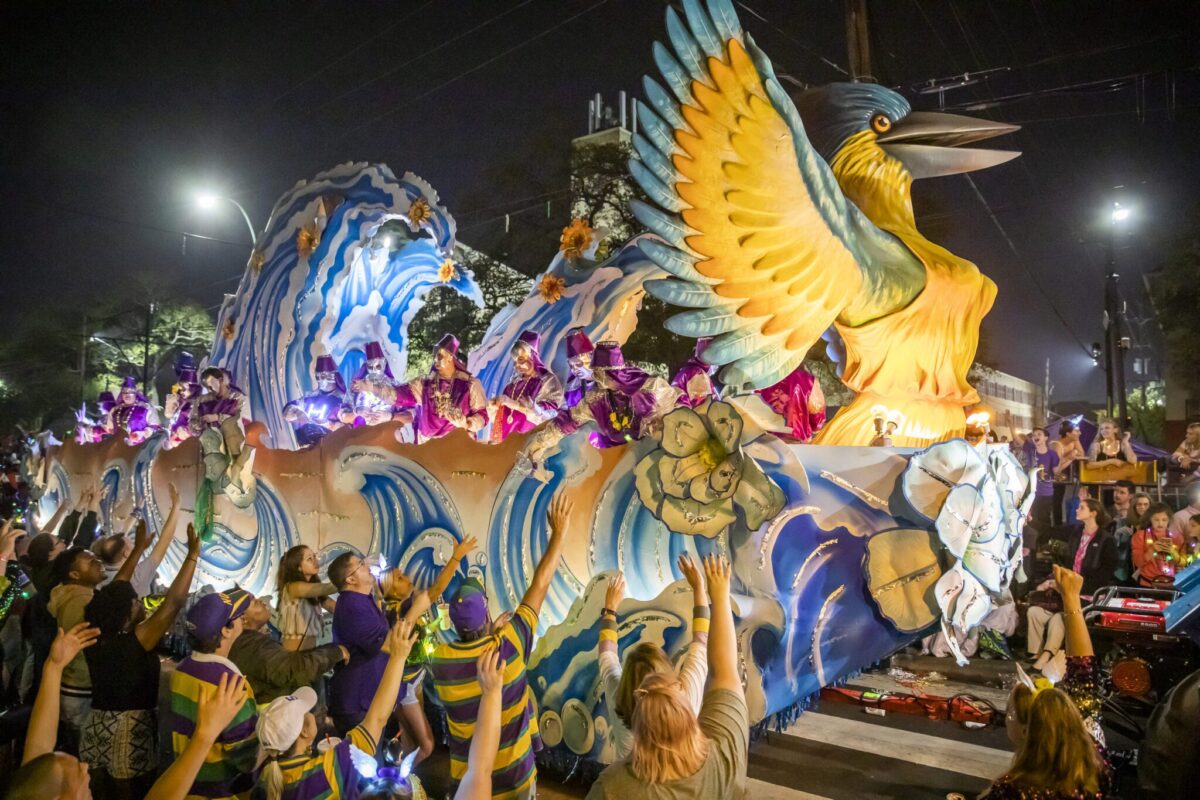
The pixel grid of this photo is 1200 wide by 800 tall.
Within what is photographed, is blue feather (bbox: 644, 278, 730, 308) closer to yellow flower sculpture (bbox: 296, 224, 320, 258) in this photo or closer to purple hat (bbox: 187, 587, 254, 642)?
purple hat (bbox: 187, 587, 254, 642)

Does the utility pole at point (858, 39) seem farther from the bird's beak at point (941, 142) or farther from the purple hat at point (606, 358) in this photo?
the purple hat at point (606, 358)

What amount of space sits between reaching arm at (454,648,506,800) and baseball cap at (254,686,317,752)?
559 millimetres

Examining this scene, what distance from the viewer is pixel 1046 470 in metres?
9.31

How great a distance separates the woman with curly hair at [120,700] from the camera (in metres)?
3.57

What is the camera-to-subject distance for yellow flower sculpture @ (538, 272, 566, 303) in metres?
7.67

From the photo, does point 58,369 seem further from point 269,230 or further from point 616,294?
point 616,294

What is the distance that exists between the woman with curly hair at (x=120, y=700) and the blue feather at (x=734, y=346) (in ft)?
10.0

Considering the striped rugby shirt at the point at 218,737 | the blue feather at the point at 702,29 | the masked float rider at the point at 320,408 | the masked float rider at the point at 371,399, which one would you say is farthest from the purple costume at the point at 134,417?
the blue feather at the point at 702,29

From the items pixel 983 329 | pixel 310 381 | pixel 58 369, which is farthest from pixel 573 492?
pixel 58 369

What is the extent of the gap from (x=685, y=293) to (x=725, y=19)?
4.67 feet

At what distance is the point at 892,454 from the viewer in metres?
4.44

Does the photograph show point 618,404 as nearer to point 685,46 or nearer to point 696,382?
point 696,382

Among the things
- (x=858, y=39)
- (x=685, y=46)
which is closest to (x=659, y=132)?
(x=685, y=46)

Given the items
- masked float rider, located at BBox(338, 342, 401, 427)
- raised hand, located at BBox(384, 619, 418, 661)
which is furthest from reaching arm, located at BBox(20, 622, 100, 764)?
masked float rider, located at BBox(338, 342, 401, 427)
